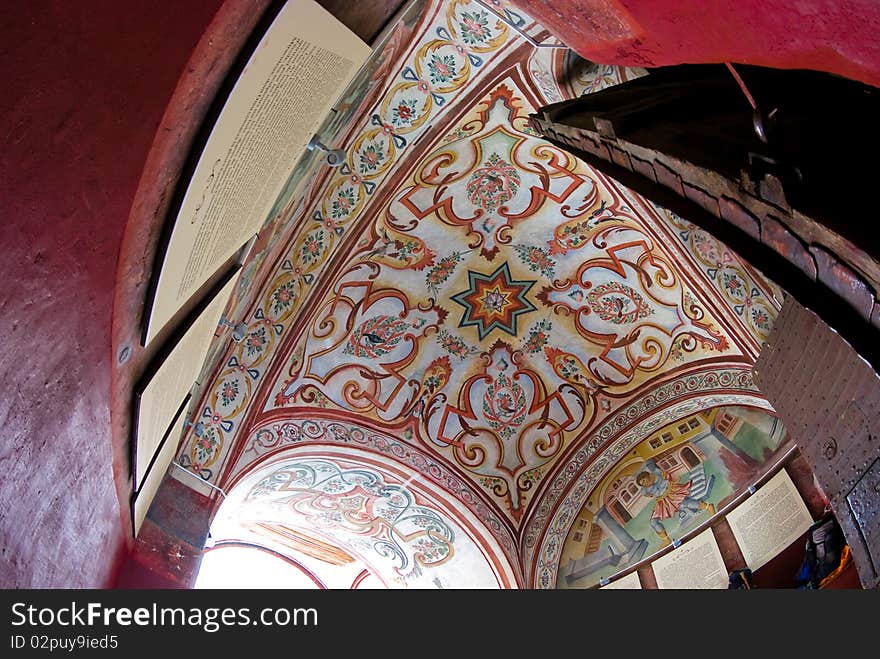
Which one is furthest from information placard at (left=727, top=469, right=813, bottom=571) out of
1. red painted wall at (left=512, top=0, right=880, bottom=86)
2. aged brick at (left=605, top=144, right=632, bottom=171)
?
red painted wall at (left=512, top=0, right=880, bottom=86)

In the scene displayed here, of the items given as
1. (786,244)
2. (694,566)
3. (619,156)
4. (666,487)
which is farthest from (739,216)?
(666,487)

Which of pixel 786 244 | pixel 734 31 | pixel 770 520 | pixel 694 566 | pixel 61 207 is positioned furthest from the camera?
pixel 694 566

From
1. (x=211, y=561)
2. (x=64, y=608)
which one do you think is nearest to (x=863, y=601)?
(x=64, y=608)

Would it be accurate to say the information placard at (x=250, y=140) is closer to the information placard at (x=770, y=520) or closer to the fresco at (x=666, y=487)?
the information placard at (x=770, y=520)

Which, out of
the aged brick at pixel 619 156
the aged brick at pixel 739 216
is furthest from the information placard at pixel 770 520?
the aged brick at pixel 739 216

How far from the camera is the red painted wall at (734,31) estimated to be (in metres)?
1.11

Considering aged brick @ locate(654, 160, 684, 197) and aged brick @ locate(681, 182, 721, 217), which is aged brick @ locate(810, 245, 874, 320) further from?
aged brick @ locate(654, 160, 684, 197)

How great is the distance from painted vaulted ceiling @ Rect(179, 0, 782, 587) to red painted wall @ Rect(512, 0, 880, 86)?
247 cm

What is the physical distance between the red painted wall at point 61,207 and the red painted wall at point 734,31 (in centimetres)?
110

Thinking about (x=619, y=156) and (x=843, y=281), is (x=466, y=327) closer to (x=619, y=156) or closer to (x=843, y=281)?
(x=619, y=156)

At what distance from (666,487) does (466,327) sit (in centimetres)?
279

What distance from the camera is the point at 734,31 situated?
1491 mm

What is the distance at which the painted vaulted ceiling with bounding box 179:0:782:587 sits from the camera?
5.40m

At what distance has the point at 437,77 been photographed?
533 centimetres
